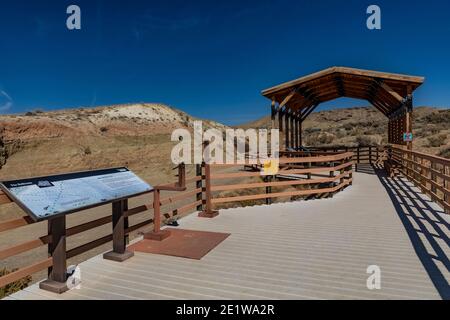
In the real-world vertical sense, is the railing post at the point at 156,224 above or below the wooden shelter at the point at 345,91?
below

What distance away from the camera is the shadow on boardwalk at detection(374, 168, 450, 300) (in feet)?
12.6

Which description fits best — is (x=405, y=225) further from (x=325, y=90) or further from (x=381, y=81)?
(x=325, y=90)

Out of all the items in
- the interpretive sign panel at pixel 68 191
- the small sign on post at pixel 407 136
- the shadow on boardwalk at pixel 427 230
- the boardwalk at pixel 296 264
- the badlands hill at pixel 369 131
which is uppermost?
the badlands hill at pixel 369 131

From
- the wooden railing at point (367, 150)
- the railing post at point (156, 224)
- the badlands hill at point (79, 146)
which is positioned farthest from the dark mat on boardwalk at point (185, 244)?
the badlands hill at point (79, 146)

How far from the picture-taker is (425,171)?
1042 cm

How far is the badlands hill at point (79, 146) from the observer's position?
22.4m

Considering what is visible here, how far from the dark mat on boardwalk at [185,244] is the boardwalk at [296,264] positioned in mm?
145

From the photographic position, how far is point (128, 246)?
498 cm

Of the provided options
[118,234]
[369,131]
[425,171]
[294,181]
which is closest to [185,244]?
[118,234]

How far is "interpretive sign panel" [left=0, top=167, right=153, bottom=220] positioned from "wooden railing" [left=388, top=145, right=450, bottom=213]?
586 cm

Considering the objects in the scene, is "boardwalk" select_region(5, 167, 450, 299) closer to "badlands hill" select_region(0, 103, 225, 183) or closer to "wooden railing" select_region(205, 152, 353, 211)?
"wooden railing" select_region(205, 152, 353, 211)

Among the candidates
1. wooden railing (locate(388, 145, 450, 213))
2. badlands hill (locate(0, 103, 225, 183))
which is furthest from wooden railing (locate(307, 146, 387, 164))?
badlands hill (locate(0, 103, 225, 183))

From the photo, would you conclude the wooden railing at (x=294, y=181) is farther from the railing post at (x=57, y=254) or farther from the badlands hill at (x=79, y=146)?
the badlands hill at (x=79, y=146)

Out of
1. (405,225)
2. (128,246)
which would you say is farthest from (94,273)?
(405,225)
